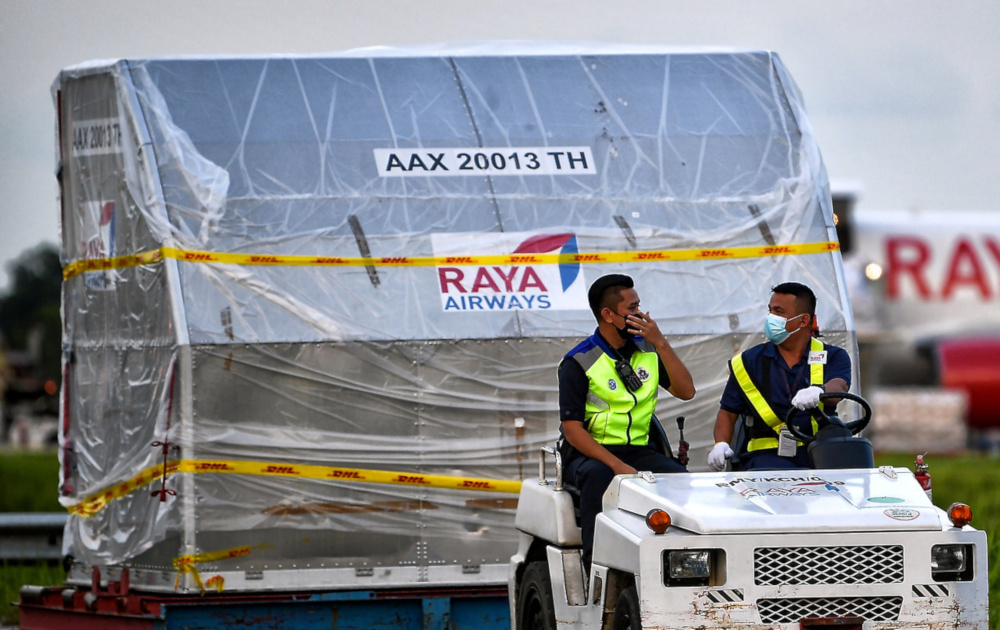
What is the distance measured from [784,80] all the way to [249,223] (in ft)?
12.6

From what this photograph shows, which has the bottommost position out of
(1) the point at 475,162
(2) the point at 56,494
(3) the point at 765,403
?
(3) the point at 765,403

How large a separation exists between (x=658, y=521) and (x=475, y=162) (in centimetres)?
465

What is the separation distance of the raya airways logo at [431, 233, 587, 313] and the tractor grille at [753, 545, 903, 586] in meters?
4.07

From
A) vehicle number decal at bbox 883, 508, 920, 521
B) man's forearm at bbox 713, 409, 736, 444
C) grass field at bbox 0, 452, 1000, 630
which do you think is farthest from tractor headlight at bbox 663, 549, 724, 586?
grass field at bbox 0, 452, 1000, 630

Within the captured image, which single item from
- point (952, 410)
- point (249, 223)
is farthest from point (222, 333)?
point (952, 410)

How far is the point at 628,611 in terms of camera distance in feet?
22.3

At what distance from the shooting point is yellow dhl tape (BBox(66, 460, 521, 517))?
9.85 metres

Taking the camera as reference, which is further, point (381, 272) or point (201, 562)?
point (381, 272)

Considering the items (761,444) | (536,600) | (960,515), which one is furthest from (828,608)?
(536,600)

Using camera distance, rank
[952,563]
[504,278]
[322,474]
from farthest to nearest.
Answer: [504,278] → [322,474] → [952,563]

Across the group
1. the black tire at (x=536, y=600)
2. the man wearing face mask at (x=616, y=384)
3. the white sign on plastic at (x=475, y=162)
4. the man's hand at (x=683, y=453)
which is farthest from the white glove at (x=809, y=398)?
the white sign on plastic at (x=475, y=162)

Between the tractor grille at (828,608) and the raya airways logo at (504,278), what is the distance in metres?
4.11

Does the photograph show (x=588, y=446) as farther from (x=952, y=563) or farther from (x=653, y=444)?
(x=952, y=563)

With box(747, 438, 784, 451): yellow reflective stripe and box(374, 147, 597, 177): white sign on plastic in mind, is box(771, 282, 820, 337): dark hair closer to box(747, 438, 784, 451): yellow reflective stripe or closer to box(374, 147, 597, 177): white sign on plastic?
box(747, 438, 784, 451): yellow reflective stripe
